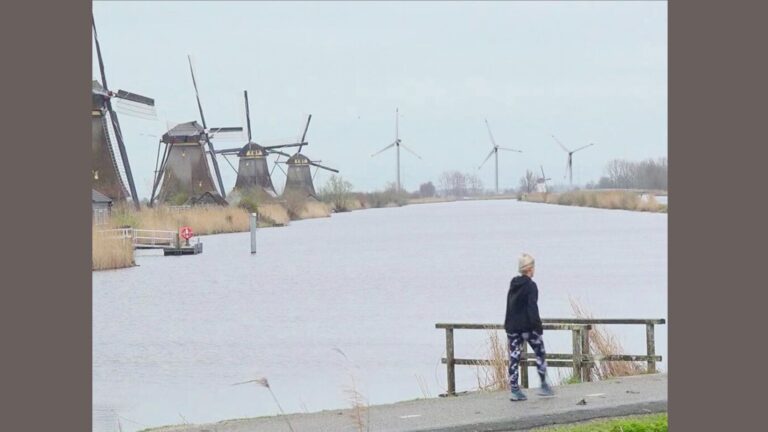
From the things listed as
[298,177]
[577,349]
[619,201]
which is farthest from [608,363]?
[619,201]

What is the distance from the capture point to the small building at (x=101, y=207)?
54500 mm

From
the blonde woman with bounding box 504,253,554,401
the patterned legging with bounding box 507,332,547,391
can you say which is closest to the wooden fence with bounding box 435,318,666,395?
the patterned legging with bounding box 507,332,547,391

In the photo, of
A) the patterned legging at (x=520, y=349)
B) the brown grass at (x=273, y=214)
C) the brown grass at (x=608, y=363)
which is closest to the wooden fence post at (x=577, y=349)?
the brown grass at (x=608, y=363)

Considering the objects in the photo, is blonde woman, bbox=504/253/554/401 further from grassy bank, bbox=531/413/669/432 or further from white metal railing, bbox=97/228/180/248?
white metal railing, bbox=97/228/180/248

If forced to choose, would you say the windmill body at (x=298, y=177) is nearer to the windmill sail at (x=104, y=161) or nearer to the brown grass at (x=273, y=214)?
the brown grass at (x=273, y=214)

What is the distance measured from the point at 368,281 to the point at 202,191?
34.2 m

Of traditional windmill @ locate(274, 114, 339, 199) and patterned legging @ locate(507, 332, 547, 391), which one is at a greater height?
traditional windmill @ locate(274, 114, 339, 199)

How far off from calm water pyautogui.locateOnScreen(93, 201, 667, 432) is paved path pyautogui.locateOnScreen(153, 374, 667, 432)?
0.81 m

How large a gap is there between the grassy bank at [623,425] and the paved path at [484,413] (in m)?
0.28

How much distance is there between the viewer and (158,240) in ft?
186

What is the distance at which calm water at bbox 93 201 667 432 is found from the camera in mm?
19062

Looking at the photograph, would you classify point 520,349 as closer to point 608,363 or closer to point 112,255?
point 608,363

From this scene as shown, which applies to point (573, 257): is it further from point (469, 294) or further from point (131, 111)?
point (131, 111)

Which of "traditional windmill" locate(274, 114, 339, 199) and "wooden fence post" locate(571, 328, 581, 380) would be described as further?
"traditional windmill" locate(274, 114, 339, 199)
